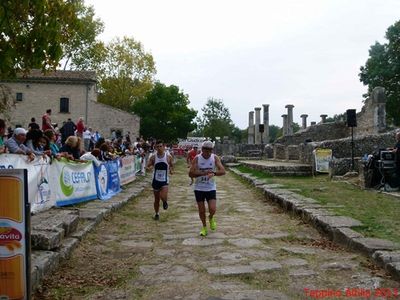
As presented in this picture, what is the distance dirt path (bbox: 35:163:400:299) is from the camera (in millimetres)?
4801

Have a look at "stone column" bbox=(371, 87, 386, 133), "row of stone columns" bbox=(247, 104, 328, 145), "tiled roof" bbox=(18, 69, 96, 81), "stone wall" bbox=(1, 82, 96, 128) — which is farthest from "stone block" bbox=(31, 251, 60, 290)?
"stone wall" bbox=(1, 82, 96, 128)

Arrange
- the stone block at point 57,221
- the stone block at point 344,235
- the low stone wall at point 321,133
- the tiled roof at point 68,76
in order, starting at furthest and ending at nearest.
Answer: the tiled roof at point 68,76 < the low stone wall at point 321,133 < the stone block at point 344,235 < the stone block at point 57,221

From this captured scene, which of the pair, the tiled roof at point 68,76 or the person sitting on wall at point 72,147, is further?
the tiled roof at point 68,76

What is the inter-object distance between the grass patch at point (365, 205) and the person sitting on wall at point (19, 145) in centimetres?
565

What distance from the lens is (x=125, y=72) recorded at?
56.2 meters

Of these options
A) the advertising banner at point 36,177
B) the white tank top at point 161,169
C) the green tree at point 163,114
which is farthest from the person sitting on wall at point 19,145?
the green tree at point 163,114

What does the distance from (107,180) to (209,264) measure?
766cm

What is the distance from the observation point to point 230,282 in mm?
5051

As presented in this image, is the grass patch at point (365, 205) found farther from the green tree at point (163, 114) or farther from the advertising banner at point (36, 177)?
the green tree at point (163, 114)

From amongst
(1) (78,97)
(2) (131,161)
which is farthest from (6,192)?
(1) (78,97)

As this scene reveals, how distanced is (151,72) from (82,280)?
53530 mm

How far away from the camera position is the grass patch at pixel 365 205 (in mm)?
7074

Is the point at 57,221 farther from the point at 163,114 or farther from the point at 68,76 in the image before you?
the point at 163,114

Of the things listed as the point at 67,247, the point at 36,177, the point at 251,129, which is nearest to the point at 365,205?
the point at 67,247
